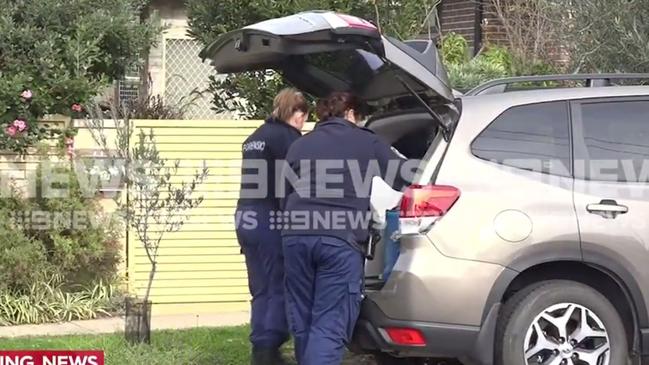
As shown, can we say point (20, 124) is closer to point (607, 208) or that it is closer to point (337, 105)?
point (337, 105)

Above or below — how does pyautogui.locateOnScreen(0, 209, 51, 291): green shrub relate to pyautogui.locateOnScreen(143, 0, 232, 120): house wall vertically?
below

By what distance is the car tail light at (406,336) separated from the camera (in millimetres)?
4766

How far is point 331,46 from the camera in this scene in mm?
4926

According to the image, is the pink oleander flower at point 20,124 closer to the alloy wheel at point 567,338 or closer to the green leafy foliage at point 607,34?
the green leafy foliage at point 607,34

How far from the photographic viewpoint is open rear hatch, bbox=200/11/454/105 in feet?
15.6

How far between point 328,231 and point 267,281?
3.51ft

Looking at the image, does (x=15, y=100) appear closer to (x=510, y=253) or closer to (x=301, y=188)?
(x=301, y=188)

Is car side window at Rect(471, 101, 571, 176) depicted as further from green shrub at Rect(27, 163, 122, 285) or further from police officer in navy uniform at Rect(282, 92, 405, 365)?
green shrub at Rect(27, 163, 122, 285)

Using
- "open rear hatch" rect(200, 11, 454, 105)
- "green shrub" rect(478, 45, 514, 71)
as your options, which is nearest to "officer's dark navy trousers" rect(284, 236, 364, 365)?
"open rear hatch" rect(200, 11, 454, 105)

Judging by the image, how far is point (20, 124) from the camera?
7.70m

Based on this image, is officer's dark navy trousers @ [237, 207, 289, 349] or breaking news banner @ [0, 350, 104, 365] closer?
breaking news banner @ [0, 350, 104, 365]

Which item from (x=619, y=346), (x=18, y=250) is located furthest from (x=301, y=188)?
(x=18, y=250)

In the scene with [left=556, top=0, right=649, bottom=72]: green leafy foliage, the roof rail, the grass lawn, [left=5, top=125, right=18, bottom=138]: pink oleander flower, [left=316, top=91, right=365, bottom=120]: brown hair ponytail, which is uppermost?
[left=556, top=0, right=649, bottom=72]: green leafy foliage

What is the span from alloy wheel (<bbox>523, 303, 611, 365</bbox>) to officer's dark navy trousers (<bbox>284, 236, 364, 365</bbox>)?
95 cm
